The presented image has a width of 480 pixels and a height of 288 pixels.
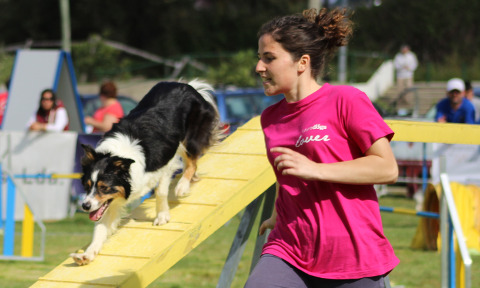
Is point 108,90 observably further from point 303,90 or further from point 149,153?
point 303,90

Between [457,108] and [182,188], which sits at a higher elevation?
[457,108]

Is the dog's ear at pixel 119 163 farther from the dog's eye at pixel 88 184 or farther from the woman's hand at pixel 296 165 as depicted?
the woman's hand at pixel 296 165

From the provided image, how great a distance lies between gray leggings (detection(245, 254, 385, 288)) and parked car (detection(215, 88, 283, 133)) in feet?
29.7

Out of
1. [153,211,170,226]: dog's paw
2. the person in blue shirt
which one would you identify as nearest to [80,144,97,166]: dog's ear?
[153,211,170,226]: dog's paw

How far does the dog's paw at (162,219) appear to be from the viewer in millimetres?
4359

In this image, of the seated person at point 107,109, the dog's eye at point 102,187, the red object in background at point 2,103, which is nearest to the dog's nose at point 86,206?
the dog's eye at point 102,187

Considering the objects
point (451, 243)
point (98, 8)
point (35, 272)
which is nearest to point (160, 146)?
point (451, 243)

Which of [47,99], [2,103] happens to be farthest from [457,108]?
[2,103]

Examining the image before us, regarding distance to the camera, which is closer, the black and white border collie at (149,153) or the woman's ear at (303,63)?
the woman's ear at (303,63)

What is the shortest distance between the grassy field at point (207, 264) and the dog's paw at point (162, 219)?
2187 mm

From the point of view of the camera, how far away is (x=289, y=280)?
290 cm

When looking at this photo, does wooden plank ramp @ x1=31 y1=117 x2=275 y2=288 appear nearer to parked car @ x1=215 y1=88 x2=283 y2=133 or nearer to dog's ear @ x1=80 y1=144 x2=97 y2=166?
dog's ear @ x1=80 y1=144 x2=97 y2=166

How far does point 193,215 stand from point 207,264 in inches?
123

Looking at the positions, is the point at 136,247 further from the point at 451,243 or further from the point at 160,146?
the point at 451,243
